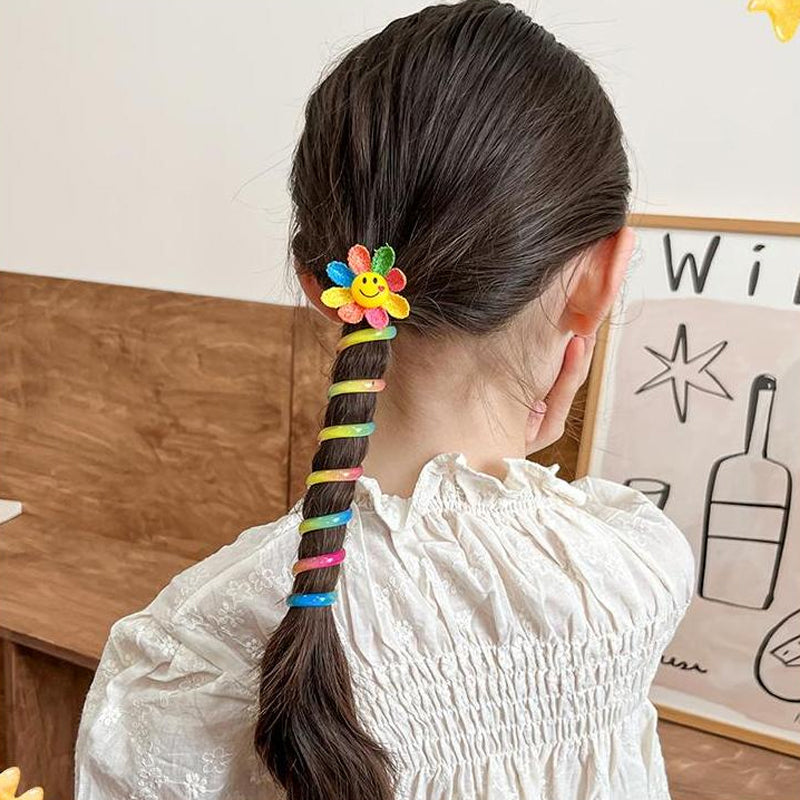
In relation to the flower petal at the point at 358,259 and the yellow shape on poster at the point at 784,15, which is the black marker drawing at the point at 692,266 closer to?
the yellow shape on poster at the point at 784,15

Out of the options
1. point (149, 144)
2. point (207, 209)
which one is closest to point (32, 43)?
point (149, 144)

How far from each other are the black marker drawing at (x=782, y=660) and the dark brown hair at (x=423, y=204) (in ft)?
1.87

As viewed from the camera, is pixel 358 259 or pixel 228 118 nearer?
pixel 358 259

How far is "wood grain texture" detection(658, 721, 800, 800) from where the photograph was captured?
0.95 meters

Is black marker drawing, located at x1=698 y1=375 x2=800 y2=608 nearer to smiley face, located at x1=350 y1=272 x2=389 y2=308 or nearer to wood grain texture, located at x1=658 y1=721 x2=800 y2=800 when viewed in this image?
wood grain texture, located at x1=658 y1=721 x2=800 y2=800

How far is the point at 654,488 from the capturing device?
1.04m

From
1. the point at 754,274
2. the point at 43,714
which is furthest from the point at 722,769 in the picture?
the point at 43,714

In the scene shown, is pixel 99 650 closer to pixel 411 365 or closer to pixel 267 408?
pixel 267 408

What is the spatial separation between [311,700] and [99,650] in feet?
2.34

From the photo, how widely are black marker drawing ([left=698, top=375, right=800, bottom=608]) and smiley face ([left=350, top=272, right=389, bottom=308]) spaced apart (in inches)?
22.9

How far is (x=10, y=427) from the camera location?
1604mm

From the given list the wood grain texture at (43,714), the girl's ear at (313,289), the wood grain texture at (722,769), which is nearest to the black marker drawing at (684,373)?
the wood grain texture at (722,769)

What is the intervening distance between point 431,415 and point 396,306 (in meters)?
0.11

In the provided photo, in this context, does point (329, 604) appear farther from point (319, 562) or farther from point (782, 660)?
point (782, 660)
